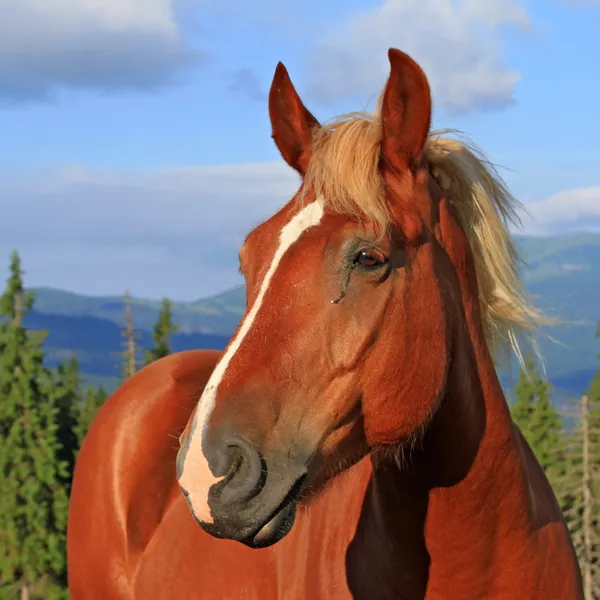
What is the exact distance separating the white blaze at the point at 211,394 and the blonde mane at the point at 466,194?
0.41 ft

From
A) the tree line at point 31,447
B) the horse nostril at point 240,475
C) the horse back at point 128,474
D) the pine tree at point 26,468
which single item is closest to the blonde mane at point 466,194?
the horse nostril at point 240,475

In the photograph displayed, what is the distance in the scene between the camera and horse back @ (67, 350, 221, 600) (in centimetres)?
571

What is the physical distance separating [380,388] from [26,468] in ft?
115

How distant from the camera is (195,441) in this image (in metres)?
2.83

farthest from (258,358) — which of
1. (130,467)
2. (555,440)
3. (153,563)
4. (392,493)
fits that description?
(555,440)

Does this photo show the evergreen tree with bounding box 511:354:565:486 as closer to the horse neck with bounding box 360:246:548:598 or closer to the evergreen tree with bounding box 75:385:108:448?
the evergreen tree with bounding box 75:385:108:448

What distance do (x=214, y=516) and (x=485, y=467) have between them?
116cm

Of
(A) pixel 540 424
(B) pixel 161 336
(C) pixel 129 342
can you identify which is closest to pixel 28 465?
(C) pixel 129 342

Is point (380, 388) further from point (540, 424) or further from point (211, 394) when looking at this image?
point (540, 424)

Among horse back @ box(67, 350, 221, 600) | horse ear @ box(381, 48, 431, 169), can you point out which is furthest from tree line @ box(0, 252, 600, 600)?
horse ear @ box(381, 48, 431, 169)

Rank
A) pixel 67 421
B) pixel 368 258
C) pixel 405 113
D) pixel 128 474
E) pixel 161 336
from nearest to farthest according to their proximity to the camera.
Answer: pixel 368 258 → pixel 405 113 → pixel 128 474 → pixel 161 336 → pixel 67 421

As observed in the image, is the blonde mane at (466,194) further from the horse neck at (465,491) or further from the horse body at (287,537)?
the horse body at (287,537)

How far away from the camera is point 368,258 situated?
3.11 m

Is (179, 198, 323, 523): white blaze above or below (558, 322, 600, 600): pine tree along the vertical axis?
above
